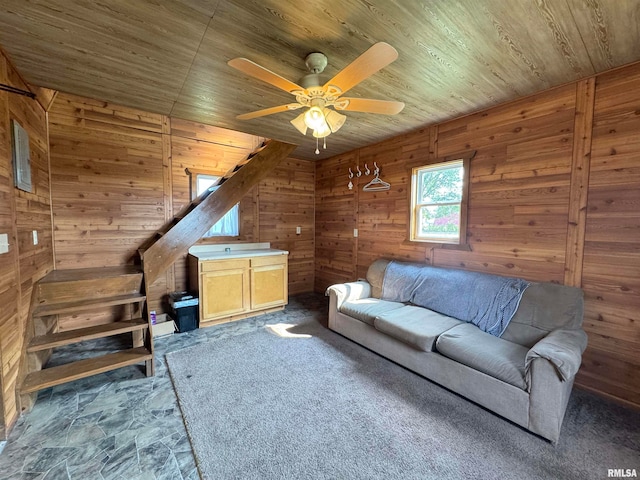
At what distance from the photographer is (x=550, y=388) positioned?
67.1 inches

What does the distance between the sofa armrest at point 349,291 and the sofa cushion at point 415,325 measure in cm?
65

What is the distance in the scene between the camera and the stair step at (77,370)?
2.02m

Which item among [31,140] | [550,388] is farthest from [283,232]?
[550,388]

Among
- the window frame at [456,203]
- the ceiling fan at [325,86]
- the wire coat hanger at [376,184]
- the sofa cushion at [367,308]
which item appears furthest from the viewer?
the wire coat hanger at [376,184]

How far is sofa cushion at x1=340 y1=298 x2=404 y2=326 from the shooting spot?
2910 mm

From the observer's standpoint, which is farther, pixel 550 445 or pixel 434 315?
pixel 434 315

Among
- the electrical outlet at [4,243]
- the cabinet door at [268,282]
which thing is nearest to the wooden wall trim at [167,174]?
the cabinet door at [268,282]

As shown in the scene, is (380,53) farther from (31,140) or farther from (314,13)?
(31,140)

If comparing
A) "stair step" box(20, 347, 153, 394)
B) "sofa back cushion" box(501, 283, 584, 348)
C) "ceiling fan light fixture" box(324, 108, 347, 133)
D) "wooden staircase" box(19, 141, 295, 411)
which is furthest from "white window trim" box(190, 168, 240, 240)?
"sofa back cushion" box(501, 283, 584, 348)

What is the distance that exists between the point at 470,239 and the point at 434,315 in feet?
3.16

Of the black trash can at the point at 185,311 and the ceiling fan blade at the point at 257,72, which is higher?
the ceiling fan blade at the point at 257,72

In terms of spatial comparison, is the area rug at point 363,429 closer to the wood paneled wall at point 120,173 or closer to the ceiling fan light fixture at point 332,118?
the wood paneled wall at point 120,173

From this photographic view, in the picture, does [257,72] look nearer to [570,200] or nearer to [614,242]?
[570,200]

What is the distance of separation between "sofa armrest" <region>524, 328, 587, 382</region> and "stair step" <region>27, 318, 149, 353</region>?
3164 mm
